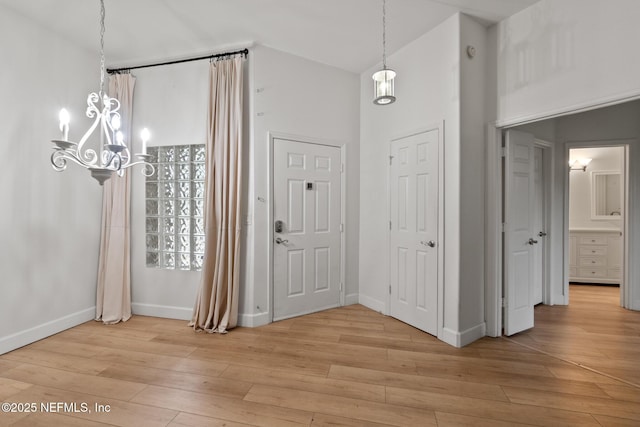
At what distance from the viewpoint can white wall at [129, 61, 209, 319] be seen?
349 centimetres

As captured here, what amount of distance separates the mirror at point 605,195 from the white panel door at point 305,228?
5043 millimetres

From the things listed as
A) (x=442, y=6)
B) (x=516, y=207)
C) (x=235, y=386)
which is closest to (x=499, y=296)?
(x=516, y=207)

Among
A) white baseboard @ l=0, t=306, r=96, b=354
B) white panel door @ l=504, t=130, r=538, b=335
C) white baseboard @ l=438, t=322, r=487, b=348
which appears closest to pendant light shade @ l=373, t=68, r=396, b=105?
white panel door @ l=504, t=130, r=538, b=335

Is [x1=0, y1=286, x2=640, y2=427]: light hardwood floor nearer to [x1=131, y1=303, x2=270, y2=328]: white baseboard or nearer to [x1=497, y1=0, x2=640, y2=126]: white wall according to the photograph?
[x1=131, y1=303, x2=270, y2=328]: white baseboard

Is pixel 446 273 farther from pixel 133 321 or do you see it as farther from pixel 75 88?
pixel 75 88

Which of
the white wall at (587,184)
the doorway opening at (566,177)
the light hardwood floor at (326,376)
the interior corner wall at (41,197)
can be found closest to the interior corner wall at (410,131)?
the light hardwood floor at (326,376)

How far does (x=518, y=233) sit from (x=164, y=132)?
431 cm

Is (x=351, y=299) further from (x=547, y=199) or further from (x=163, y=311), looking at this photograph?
(x=547, y=199)

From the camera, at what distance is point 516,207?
3150mm

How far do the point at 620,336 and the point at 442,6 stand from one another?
12.6ft

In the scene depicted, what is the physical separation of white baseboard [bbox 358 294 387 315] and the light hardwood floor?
0.43m

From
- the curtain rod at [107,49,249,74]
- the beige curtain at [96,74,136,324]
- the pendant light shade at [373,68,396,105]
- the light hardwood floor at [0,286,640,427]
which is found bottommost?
the light hardwood floor at [0,286,640,427]

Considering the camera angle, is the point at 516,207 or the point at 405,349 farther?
the point at 516,207

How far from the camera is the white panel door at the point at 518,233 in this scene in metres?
3.09
